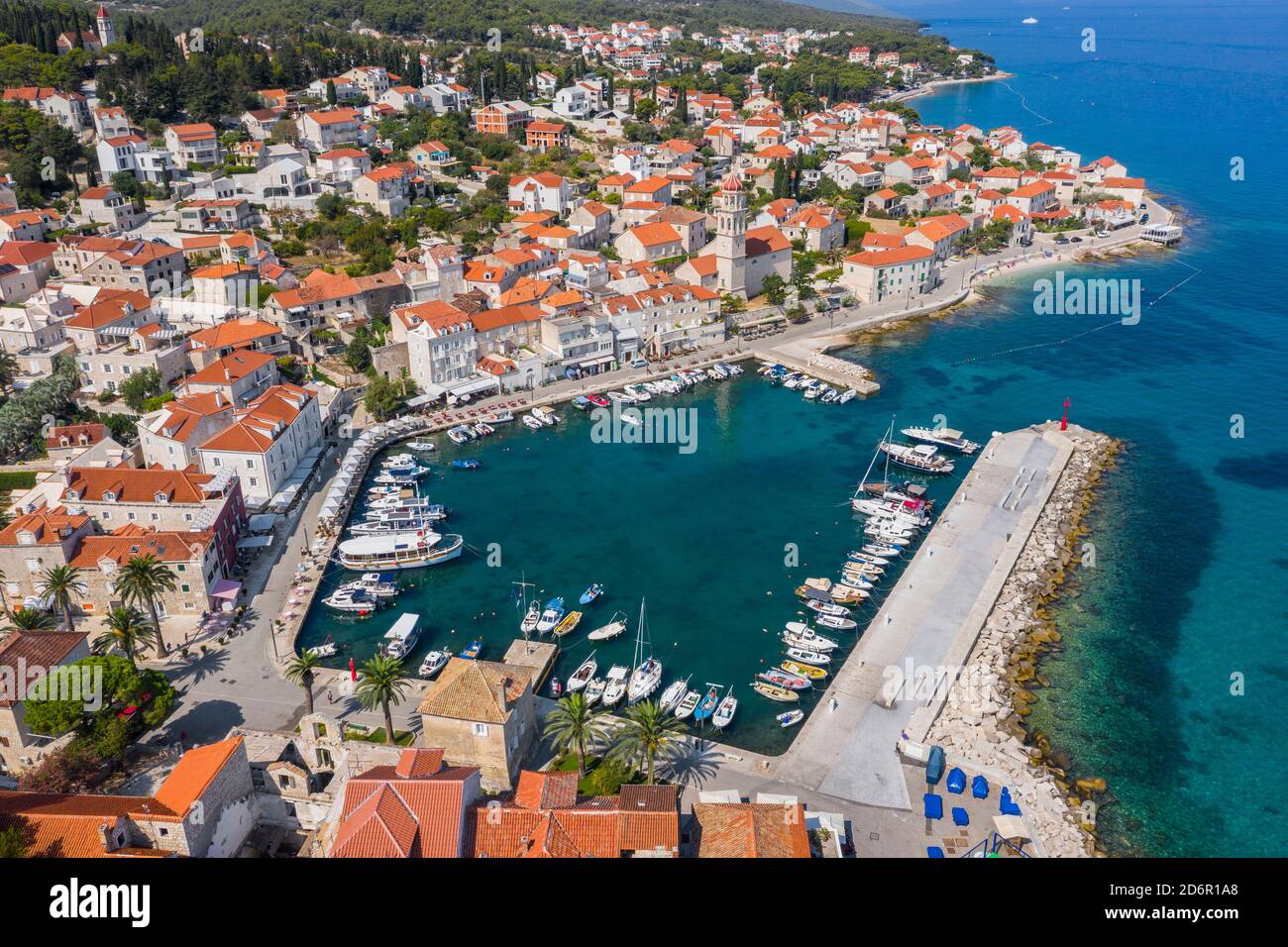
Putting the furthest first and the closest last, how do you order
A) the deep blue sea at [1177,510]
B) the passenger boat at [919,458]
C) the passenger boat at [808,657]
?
the passenger boat at [919,458] < the passenger boat at [808,657] < the deep blue sea at [1177,510]

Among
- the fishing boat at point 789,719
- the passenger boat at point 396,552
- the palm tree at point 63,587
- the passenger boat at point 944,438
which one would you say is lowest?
the fishing boat at point 789,719

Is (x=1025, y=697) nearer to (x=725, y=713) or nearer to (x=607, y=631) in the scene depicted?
(x=725, y=713)

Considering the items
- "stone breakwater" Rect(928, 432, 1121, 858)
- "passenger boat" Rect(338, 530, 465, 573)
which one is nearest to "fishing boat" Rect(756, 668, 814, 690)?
"stone breakwater" Rect(928, 432, 1121, 858)

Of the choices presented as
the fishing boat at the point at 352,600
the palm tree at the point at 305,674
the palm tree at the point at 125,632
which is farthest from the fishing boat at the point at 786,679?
the palm tree at the point at 125,632

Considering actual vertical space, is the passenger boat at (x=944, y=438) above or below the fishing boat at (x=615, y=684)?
above

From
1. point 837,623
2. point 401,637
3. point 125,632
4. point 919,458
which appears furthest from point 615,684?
point 919,458

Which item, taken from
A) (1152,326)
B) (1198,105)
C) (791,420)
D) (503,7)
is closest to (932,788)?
(791,420)

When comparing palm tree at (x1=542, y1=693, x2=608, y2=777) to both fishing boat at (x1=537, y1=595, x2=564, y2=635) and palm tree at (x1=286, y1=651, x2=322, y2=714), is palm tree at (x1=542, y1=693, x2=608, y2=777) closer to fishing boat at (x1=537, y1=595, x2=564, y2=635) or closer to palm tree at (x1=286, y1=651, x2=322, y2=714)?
fishing boat at (x1=537, y1=595, x2=564, y2=635)

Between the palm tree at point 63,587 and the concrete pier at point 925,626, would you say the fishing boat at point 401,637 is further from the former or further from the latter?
the concrete pier at point 925,626
